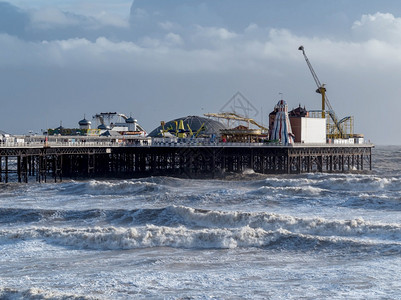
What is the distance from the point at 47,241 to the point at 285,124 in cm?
6244

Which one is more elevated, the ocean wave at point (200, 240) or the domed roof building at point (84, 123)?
the domed roof building at point (84, 123)

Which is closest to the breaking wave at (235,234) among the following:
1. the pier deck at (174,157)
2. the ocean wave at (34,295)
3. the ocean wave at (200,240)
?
the ocean wave at (200,240)

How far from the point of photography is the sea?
2419cm

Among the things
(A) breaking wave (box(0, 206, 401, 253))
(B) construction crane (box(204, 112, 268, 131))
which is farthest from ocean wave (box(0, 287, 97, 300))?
(B) construction crane (box(204, 112, 268, 131))

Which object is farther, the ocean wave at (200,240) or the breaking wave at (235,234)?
the breaking wave at (235,234)

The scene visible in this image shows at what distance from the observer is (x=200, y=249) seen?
3166 centimetres

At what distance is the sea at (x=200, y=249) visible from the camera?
24.2 meters

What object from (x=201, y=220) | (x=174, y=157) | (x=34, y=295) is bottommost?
(x=34, y=295)

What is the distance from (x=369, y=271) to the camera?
2653 cm

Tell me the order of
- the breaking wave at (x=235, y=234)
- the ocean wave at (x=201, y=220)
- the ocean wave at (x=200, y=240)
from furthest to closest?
the ocean wave at (x=201, y=220) < the breaking wave at (x=235, y=234) < the ocean wave at (x=200, y=240)

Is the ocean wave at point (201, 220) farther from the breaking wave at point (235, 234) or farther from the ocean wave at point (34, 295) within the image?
the ocean wave at point (34, 295)

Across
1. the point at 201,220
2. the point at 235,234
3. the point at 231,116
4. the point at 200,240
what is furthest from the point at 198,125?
the point at 200,240

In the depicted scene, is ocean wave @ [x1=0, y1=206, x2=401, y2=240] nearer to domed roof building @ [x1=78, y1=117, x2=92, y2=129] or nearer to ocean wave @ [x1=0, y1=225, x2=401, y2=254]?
ocean wave @ [x1=0, y1=225, x2=401, y2=254]

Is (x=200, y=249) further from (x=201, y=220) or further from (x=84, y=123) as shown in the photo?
(x=84, y=123)
